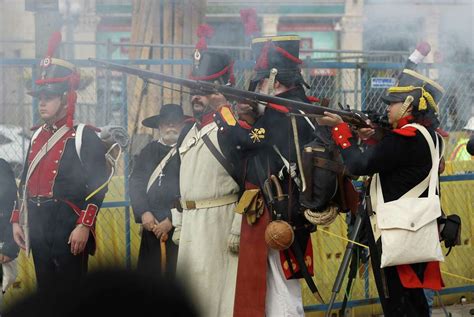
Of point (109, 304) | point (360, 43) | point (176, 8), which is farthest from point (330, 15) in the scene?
point (109, 304)

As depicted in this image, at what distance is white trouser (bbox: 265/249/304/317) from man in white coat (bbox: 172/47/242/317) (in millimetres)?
274

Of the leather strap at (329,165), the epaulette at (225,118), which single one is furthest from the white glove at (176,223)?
the leather strap at (329,165)

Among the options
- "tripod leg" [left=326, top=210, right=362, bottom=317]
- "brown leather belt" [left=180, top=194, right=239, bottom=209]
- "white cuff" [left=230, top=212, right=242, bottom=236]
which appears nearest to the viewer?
"white cuff" [left=230, top=212, right=242, bottom=236]

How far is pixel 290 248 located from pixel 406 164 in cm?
81

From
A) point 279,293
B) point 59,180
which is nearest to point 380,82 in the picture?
point 279,293

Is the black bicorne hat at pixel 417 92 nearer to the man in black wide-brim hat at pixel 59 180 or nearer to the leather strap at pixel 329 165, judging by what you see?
the leather strap at pixel 329 165

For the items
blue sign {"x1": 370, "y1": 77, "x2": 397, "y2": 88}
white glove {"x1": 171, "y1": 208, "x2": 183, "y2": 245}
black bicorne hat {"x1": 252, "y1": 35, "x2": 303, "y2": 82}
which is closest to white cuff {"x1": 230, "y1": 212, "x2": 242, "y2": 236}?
white glove {"x1": 171, "y1": 208, "x2": 183, "y2": 245}

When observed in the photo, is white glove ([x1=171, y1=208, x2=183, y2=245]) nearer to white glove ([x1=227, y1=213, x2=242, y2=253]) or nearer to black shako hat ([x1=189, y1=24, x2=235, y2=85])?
white glove ([x1=227, y1=213, x2=242, y2=253])

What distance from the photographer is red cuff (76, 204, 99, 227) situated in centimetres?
555

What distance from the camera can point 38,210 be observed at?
552 centimetres

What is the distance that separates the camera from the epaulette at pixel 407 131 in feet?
16.2

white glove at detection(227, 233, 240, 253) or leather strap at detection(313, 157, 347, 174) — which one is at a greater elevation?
leather strap at detection(313, 157, 347, 174)

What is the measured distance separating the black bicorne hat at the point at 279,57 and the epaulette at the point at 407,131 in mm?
732

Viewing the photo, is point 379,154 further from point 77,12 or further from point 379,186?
point 77,12
